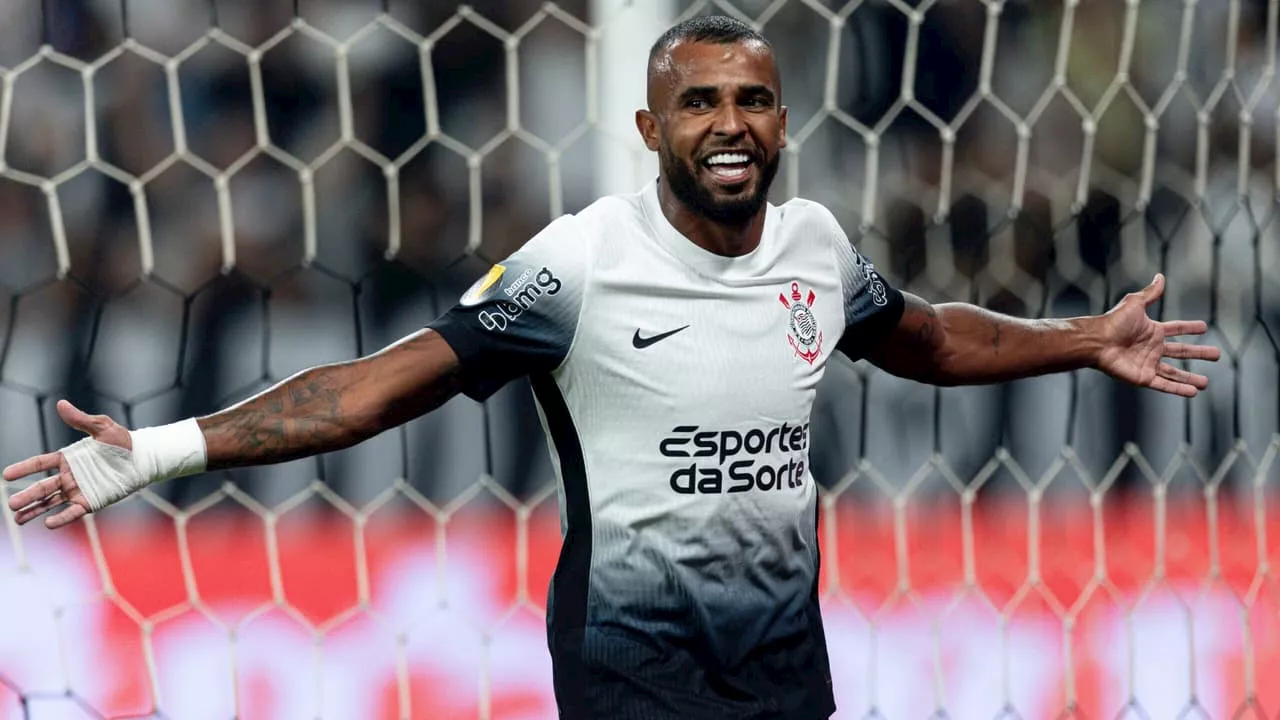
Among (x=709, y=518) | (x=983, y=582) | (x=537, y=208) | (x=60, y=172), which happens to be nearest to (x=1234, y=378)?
→ (x=983, y=582)

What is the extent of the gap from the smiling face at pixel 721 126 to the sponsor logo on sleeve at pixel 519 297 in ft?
0.61

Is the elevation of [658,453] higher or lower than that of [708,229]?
lower

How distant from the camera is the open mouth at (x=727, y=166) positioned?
157cm

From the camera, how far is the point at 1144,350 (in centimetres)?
190

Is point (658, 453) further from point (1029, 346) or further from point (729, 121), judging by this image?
point (1029, 346)

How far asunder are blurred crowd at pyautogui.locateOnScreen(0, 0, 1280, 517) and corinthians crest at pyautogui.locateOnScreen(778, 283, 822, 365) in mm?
1007

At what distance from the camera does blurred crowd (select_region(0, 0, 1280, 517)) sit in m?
2.43

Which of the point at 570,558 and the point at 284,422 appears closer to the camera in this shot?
the point at 284,422

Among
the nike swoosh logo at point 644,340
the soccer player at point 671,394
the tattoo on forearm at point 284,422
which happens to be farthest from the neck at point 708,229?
the tattoo on forearm at point 284,422

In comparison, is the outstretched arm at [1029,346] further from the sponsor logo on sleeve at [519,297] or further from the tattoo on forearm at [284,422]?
the tattoo on forearm at [284,422]

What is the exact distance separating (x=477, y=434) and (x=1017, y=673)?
3.55ft

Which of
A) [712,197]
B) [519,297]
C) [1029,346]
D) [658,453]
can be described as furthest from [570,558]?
[1029,346]

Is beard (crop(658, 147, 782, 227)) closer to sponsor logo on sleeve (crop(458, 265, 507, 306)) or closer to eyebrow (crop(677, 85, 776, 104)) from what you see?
eyebrow (crop(677, 85, 776, 104))

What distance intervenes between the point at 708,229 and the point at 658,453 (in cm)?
26
